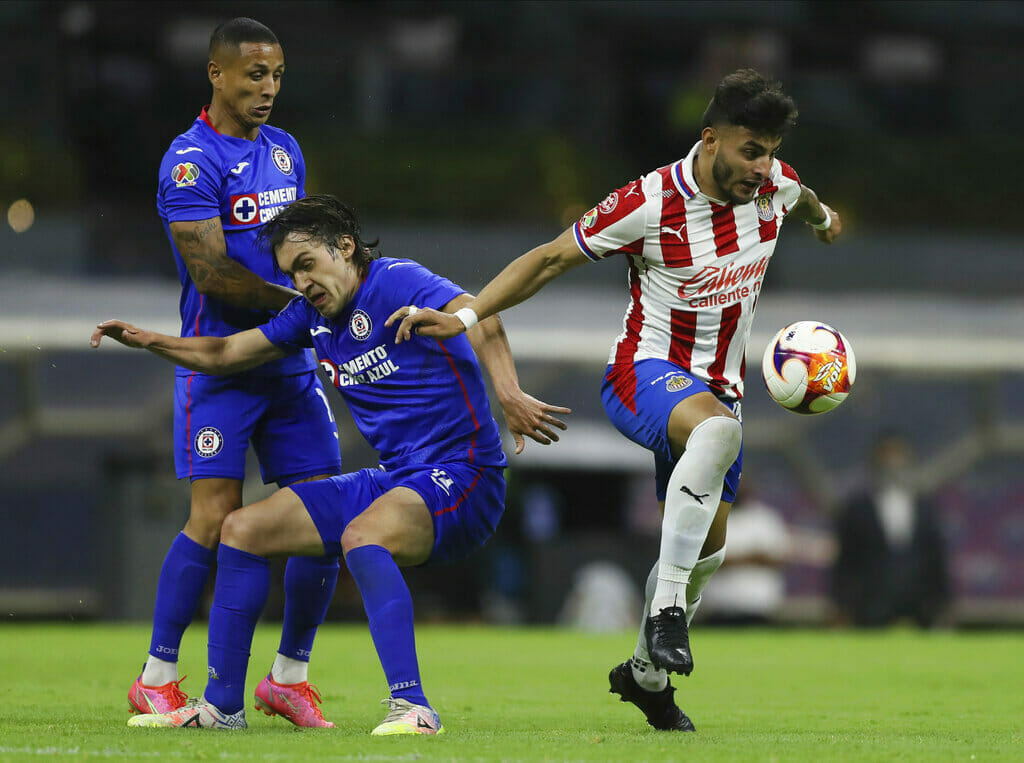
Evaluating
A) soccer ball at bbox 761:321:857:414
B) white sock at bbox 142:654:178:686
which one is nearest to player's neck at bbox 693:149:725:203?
soccer ball at bbox 761:321:857:414

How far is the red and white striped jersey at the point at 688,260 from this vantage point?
5.71m

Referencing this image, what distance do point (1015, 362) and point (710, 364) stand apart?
10693 mm

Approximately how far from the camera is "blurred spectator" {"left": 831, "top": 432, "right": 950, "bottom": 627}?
1348 centimetres

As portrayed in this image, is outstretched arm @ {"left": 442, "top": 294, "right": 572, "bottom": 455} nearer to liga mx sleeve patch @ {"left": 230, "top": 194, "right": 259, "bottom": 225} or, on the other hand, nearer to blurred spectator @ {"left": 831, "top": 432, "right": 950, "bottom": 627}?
liga mx sleeve patch @ {"left": 230, "top": 194, "right": 259, "bottom": 225}

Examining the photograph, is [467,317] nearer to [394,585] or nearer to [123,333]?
[394,585]

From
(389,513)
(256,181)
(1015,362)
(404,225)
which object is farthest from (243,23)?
(404,225)

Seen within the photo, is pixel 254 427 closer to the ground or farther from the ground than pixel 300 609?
farther from the ground

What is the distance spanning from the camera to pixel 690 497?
5.39 meters

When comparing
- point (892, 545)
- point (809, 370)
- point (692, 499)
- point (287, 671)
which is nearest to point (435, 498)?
point (692, 499)

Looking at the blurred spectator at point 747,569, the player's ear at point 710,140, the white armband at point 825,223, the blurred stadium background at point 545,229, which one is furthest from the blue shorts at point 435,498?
the blurred stadium background at point 545,229

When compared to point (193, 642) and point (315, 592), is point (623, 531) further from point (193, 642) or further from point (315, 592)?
point (315, 592)

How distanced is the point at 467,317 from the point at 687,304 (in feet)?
3.13

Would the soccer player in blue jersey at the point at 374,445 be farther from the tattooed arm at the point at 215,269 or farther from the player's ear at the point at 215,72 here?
the player's ear at the point at 215,72

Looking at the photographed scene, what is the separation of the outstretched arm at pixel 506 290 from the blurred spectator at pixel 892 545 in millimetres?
8243
